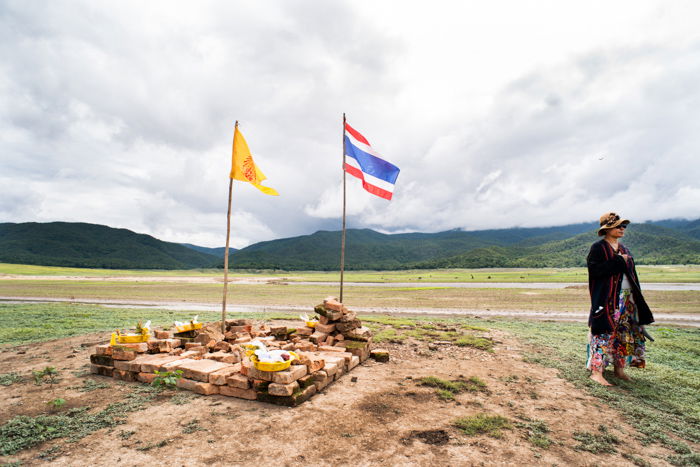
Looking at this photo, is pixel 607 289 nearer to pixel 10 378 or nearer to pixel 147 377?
pixel 147 377

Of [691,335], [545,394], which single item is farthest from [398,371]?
[691,335]

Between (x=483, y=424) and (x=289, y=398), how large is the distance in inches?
129

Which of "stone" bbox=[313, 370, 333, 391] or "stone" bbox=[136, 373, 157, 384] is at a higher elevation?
"stone" bbox=[313, 370, 333, 391]

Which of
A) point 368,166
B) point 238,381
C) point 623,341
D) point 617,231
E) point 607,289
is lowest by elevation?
point 238,381

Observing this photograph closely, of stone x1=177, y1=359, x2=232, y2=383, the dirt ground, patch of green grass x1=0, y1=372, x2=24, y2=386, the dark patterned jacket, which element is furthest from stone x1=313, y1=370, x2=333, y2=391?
patch of green grass x1=0, y1=372, x2=24, y2=386

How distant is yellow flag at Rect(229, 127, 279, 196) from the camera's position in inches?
375

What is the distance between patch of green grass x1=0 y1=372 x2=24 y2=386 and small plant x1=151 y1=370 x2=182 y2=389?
312 cm

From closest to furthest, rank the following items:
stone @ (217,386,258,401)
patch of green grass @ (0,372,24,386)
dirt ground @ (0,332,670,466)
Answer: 1. dirt ground @ (0,332,670,466)
2. stone @ (217,386,258,401)
3. patch of green grass @ (0,372,24,386)

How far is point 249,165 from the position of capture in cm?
978

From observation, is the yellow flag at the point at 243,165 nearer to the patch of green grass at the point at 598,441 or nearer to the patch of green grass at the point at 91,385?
the patch of green grass at the point at 91,385

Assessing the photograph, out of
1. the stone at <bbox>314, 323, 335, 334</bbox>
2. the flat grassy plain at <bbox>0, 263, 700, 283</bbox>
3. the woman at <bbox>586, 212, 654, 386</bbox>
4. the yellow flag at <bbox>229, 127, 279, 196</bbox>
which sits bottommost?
the flat grassy plain at <bbox>0, 263, 700, 283</bbox>

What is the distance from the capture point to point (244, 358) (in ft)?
23.5

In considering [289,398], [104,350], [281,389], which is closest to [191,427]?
[281,389]

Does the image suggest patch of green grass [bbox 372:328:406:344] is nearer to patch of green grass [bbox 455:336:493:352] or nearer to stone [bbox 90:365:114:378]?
patch of green grass [bbox 455:336:493:352]
